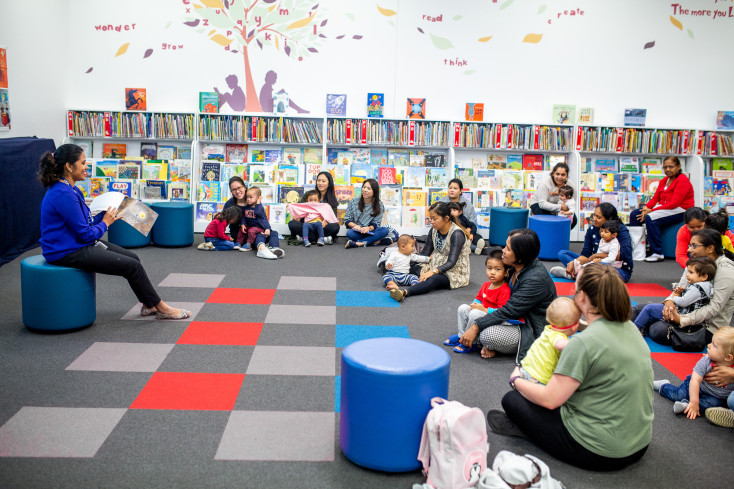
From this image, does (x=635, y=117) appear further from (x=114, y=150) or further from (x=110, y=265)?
(x=110, y=265)

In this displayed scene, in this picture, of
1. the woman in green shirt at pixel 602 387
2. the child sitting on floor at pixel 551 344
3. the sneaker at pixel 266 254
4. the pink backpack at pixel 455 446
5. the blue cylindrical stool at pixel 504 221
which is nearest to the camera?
the pink backpack at pixel 455 446

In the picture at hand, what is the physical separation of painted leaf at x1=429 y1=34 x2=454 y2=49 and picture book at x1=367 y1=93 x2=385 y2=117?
1003mm

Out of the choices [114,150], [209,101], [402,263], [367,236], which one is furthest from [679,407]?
[114,150]

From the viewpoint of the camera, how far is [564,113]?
29.2 feet

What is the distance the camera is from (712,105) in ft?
29.7

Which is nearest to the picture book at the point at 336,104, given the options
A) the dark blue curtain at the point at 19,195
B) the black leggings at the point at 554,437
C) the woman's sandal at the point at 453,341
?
the dark blue curtain at the point at 19,195

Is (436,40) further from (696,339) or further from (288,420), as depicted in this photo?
(288,420)

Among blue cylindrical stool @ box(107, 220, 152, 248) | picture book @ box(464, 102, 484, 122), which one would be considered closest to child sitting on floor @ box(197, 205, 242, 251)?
blue cylindrical stool @ box(107, 220, 152, 248)

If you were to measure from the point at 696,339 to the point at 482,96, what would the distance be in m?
5.32

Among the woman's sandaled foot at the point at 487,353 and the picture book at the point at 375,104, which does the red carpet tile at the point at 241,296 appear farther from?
the picture book at the point at 375,104

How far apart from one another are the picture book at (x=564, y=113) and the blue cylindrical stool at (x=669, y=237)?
6.49 feet

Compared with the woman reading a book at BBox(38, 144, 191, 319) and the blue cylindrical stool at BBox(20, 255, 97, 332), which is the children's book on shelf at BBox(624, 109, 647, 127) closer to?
the woman reading a book at BBox(38, 144, 191, 319)

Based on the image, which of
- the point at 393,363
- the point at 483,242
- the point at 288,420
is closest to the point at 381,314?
the point at 288,420

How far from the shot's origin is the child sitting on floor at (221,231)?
300 inches
